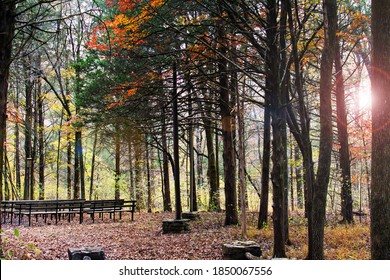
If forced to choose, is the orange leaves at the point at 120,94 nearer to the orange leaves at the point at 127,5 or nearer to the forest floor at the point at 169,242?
the orange leaves at the point at 127,5

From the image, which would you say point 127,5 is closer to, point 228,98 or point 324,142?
point 228,98

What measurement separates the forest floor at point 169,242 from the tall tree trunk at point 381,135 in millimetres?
2404

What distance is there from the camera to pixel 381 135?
452 centimetres

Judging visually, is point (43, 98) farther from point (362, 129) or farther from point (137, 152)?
point (362, 129)

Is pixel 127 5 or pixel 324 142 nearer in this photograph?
Answer: pixel 324 142

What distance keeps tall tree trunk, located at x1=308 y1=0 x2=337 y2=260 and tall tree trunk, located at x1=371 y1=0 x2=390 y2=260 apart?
1327mm

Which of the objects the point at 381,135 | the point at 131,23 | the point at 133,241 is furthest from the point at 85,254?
the point at 131,23

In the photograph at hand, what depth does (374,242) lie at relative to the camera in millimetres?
4543

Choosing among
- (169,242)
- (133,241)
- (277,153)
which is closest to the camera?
(277,153)

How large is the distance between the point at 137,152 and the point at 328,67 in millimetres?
13924

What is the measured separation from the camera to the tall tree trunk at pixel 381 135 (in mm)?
4449

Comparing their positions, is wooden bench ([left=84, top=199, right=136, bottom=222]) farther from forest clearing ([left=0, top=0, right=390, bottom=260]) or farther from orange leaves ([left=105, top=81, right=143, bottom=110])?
orange leaves ([left=105, top=81, right=143, bottom=110])

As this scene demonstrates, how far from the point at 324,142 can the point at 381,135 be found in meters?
1.41
